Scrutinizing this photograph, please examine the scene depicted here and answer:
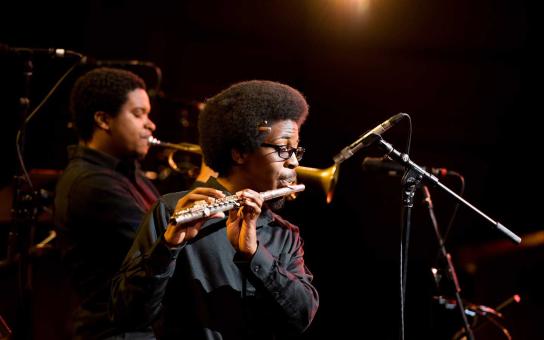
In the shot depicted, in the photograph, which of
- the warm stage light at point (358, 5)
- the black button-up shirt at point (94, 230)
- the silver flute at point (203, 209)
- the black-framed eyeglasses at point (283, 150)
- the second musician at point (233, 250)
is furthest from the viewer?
the warm stage light at point (358, 5)

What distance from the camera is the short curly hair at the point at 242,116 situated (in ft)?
7.07

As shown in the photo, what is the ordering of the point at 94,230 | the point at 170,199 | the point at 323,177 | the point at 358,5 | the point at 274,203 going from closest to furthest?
1. the point at 170,199
2. the point at 274,203
3. the point at 94,230
4. the point at 323,177
5. the point at 358,5

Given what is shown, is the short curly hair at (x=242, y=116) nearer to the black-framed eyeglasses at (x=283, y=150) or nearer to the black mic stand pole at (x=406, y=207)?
the black-framed eyeglasses at (x=283, y=150)

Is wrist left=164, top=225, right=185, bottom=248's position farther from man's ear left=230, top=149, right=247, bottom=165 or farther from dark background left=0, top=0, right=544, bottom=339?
dark background left=0, top=0, right=544, bottom=339

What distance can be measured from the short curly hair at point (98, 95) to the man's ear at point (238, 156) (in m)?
1.35

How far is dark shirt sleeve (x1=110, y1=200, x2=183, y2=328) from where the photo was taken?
177cm

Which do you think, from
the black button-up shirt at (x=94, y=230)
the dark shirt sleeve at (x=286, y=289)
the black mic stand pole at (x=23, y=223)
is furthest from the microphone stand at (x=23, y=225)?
the dark shirt sleeve at (x=286, y=289)

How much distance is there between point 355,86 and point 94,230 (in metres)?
2.90

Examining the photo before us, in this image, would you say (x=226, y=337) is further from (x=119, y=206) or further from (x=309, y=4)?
(x=309, y=4)

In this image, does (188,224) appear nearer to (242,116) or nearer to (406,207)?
(242,116)

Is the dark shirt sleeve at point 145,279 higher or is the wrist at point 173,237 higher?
the wrist at point 173,237

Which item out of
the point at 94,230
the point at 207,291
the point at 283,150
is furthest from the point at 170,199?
the point at 94,230

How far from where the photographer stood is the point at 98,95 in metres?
3.24

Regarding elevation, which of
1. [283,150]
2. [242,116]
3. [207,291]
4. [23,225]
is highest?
[242,116]
